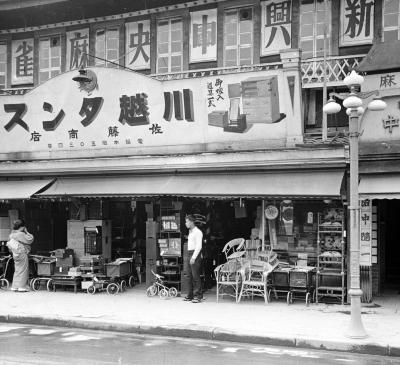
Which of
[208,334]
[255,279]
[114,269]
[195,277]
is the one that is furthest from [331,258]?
[114,269]

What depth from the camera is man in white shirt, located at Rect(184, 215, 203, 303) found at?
12.5 m

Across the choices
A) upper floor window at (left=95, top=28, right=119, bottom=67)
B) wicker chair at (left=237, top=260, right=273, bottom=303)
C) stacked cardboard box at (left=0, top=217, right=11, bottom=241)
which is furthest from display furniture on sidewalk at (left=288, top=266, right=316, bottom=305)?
upper floor window at (left=95, top=28, right=119, bottom=67)

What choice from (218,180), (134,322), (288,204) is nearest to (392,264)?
(288,204)

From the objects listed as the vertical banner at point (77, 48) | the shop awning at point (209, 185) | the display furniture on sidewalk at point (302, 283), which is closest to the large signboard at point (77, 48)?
the vertical banner at point (77, 48)

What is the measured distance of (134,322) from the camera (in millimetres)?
10305

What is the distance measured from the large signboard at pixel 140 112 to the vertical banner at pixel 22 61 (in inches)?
88.3

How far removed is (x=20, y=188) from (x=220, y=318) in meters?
7.23

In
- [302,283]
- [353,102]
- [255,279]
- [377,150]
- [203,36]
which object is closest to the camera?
[353,102]

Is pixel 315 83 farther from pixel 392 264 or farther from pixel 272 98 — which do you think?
pixel 392 264

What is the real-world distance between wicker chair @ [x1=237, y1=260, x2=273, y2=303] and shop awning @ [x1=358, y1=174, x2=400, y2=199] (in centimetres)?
271

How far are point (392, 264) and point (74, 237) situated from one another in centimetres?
961

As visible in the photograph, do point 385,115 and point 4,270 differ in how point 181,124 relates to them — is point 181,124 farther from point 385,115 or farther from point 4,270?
point 4,270

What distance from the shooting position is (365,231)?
12.4 m

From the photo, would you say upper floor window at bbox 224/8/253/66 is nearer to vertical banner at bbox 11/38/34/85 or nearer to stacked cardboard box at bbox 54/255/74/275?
vertical banner at bbox 11/38/34/85
